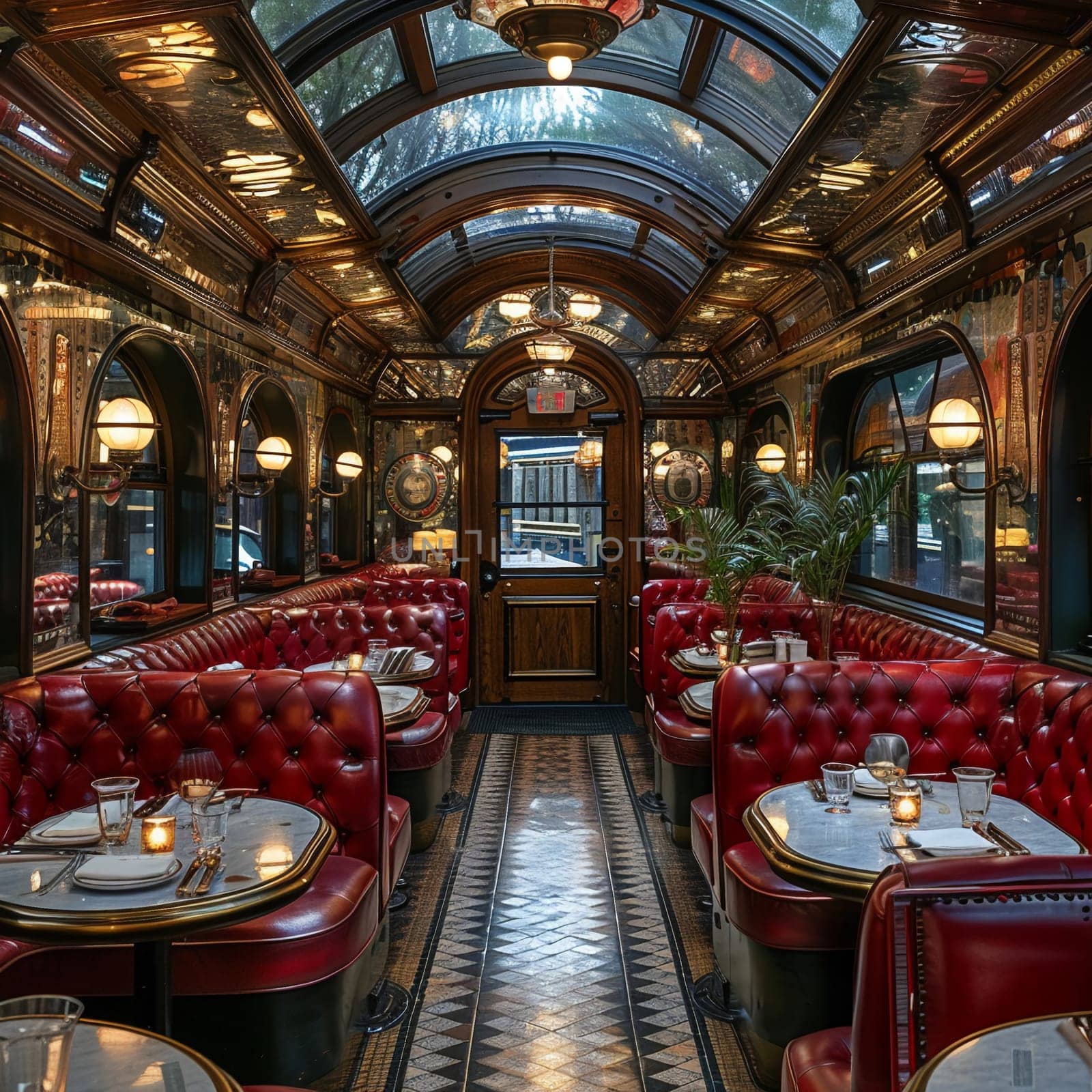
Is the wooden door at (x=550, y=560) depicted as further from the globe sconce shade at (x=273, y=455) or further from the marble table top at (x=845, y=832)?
the marble table top at (x=845, y=832)

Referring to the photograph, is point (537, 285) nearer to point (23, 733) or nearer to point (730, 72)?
point (730, 72)

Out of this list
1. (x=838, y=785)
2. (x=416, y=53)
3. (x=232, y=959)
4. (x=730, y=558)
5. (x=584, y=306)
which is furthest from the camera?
(x=584, y=306)

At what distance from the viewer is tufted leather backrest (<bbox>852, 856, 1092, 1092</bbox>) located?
163 centimetres

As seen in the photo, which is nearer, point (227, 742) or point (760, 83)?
point (227, 742)

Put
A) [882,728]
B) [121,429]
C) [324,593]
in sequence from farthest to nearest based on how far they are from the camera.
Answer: [324,593] < [121,429] < [882,728]

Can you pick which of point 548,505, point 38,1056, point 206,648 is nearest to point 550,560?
point 548,505

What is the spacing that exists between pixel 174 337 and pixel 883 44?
3696mm

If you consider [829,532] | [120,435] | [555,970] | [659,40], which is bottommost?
[555,970]

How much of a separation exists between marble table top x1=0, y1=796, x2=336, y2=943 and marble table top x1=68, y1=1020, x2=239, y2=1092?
1.62 ft

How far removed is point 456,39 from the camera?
512 centimetres

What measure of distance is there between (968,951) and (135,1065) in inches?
51.9

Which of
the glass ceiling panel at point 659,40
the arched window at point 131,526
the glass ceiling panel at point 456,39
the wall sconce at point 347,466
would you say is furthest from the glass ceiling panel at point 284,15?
the wall sconce at point 347,466

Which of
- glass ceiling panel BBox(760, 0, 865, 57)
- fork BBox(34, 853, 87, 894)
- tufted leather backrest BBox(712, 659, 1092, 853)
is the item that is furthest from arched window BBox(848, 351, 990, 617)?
fork BBox(34, 853, 87, 894)

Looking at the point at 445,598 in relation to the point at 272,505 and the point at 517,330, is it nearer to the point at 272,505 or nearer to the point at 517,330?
the point at 272,505
